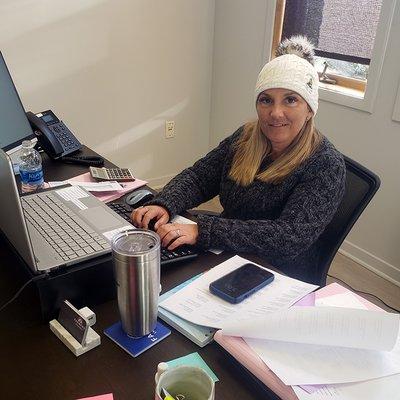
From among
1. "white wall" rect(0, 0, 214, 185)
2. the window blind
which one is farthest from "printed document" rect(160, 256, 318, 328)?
"white wall" rect(0, 0, 214, 185)

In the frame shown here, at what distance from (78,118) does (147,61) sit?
602 mm

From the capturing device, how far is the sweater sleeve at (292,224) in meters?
1.12

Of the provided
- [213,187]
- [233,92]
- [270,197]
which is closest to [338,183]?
[270,197]

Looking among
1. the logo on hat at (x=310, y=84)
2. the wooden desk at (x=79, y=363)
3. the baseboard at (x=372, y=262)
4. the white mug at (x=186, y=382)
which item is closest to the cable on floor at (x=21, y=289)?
the wooden desk at (x=79, y=363)

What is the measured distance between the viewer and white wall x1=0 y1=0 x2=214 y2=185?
7.95 ft

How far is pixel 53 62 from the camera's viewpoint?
2.51m

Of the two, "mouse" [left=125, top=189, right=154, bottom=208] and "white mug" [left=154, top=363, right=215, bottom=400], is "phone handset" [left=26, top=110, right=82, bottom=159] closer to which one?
"mouse" [left=125, top=189, right=154, bottom=208]

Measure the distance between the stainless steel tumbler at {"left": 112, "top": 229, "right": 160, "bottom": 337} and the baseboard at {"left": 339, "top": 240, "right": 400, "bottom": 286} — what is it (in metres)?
1.88

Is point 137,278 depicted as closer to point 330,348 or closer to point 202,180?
point 330,348

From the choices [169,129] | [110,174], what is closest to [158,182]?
[169,129]

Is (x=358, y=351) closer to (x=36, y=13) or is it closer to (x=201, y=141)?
(x=36, y=13)

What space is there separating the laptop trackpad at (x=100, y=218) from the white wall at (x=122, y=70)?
169cm

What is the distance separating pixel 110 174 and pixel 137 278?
837 mm

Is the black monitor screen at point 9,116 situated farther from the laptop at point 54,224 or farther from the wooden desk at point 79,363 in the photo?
the wooden desk at point 79,363
